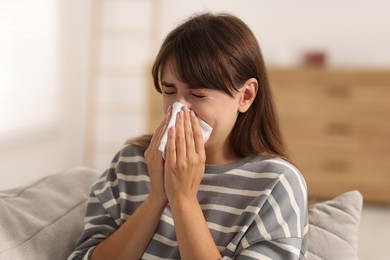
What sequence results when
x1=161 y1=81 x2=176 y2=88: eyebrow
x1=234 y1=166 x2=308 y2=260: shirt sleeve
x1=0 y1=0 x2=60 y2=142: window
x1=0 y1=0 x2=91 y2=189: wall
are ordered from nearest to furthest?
1. x1=234 y1=166 x2=308 y2=260: shirt sleeve
2. x1=161 y1=81 x2=176 y2=88: eyebrow
3. x1=0 y1=0 x2=60 y2=142: window
4. x1=0 y1=0 x2=91 y2=189: wall

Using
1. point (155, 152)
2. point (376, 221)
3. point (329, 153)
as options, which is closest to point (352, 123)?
point (329, 153)

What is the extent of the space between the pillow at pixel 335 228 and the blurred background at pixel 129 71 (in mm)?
1992

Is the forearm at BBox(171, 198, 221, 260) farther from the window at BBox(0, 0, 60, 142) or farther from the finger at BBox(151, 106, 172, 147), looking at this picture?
the window at BBox(0, 0, 60, 142)

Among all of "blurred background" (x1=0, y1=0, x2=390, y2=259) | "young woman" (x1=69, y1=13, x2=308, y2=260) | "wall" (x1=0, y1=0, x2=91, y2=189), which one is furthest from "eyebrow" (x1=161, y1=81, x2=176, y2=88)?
"wall" (x1=0, y1=0, x2=91, y2=189)

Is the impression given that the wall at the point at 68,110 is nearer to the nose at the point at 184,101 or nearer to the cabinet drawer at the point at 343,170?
the cabinet drawer at the point at 343,170

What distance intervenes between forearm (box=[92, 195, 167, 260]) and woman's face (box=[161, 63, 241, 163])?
0.21 meters

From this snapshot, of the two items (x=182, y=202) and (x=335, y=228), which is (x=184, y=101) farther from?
(x=335, y=228)

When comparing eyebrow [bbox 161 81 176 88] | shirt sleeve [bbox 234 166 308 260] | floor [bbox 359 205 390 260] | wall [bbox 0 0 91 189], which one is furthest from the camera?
wall [bbox 0 0 91 189]

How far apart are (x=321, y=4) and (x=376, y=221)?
1815 mm

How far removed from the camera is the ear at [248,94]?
1455 millimetres

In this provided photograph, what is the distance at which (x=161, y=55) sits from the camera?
4.63ft

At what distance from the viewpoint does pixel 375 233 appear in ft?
12.2

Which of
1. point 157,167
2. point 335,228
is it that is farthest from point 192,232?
point 335,228

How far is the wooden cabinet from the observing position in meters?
4.27
